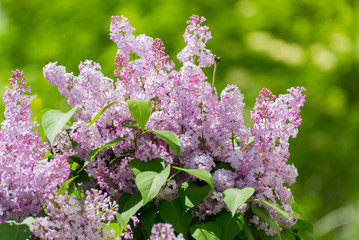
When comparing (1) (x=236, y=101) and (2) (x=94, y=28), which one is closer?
(1) (x=236, y=101)

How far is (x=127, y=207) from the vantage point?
1.47 m

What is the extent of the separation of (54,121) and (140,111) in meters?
0.26

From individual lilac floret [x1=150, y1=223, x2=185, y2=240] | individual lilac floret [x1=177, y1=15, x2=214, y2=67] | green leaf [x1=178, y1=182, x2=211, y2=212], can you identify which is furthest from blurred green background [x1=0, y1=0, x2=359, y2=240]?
individual lilac floret [x1=150, y1=223, x2=185, y2=240]

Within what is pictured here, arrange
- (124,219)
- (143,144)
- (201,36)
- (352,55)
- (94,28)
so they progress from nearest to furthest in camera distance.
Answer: (124,219), (143,144), (201,36), (94,28), (352,55)

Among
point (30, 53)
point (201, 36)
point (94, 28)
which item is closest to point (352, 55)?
point (94, 28)

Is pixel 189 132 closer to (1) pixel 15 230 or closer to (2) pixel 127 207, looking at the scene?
(2) pixel 127 207

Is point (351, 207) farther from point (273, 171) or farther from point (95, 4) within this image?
point (273, 171)

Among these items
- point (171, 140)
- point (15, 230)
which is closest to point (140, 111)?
point (171, 140)

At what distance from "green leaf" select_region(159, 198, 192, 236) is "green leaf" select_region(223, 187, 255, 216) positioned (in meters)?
0.13

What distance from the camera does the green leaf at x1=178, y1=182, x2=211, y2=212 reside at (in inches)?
57.5

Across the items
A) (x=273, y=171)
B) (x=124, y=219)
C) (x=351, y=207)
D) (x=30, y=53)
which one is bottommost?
(x=124, y=219)

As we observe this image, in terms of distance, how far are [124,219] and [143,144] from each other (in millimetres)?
252

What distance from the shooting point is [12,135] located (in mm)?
1485

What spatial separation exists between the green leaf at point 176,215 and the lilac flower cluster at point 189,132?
51mm
